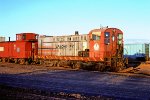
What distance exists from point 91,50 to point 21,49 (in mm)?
11554

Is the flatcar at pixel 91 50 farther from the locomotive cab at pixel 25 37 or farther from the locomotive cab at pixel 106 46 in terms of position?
the locomotive cab at pixel 25 37

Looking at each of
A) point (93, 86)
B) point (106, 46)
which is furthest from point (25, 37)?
point (93, 86)

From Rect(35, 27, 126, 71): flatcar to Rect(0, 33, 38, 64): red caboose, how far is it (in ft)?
12.8

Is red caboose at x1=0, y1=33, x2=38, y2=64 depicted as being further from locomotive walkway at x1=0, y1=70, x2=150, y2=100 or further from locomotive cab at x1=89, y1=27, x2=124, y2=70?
locomotive walkway at x1=0, y1=70, x2=150, y2=100

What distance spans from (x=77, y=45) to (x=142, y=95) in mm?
15197

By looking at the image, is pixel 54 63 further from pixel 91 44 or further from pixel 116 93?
pixel 116 93

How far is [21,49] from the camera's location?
3338 centimetres

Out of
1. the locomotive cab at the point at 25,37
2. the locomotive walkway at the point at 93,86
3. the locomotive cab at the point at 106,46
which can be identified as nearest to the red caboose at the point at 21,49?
the locomotive cab at the point at 25,37

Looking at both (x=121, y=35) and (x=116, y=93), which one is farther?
(x=121, y=35)

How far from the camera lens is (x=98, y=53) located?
24812 mm

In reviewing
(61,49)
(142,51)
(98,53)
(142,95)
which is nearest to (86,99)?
(142,95)

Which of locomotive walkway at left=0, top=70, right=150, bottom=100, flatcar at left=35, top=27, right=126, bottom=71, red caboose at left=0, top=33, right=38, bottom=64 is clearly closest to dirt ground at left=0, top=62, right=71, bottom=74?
flatcar at left=35, top=27, right=126, bottom=71

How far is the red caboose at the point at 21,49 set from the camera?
108 feet

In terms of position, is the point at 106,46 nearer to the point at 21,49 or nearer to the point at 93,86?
the point at 93,86
